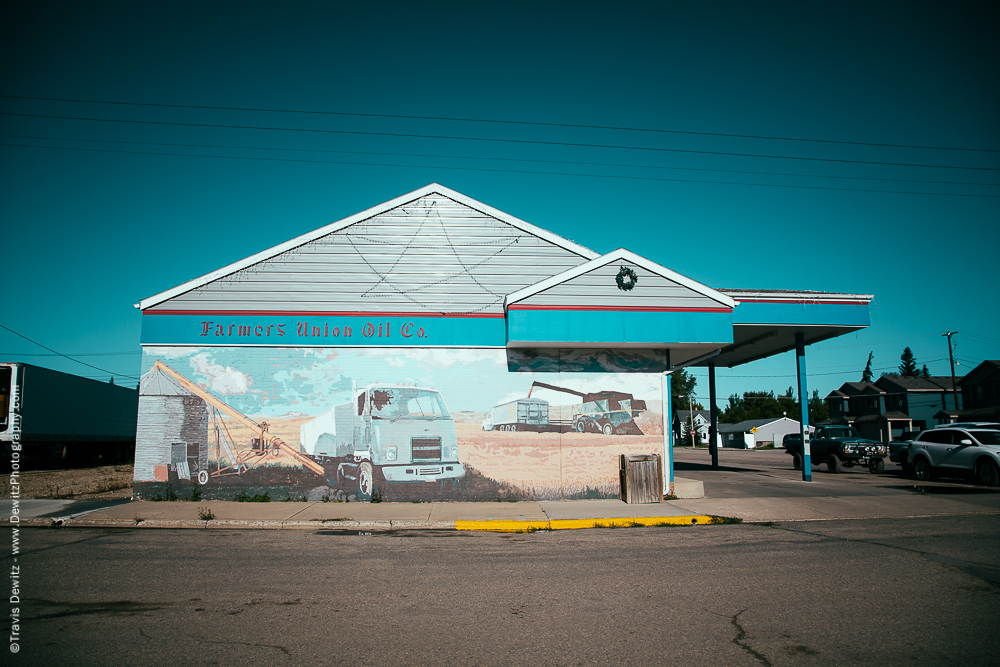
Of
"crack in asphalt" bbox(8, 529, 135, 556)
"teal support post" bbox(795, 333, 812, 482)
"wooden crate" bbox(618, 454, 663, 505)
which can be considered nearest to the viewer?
"crack in asphalt" bbox(8, 529, 135, 556)

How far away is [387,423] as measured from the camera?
516 inches

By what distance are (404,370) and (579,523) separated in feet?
18.2

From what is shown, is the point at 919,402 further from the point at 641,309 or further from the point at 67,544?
the point at 67,544

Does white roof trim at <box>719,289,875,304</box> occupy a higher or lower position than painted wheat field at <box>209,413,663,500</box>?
higher

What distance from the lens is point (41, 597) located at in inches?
224

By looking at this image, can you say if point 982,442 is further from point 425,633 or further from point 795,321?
point 425,633

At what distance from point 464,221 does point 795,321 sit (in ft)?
34.7

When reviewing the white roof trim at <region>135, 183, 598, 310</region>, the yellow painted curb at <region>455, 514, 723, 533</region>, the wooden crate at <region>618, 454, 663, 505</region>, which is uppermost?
the white roof trim at <region>135, 183, 598, 310</region>

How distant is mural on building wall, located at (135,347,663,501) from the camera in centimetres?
1302

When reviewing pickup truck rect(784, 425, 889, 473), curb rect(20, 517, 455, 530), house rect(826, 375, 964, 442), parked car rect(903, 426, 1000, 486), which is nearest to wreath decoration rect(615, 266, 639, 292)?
curb rect(20, 517, 455, 530)

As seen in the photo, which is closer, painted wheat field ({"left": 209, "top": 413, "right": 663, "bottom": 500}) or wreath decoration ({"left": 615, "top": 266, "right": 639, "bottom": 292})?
painted wheat field ({"left": 209, "top": 413, "right": 663, "bottom": 500})

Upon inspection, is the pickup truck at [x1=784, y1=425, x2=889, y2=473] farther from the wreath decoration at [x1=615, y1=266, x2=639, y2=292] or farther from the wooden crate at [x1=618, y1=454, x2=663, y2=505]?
the wreath decoration at [x1=615, y1=266, x2=639, y2=292]

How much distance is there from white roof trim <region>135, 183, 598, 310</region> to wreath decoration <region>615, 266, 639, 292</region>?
1188 millimetres

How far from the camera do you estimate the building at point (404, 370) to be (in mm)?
13031
